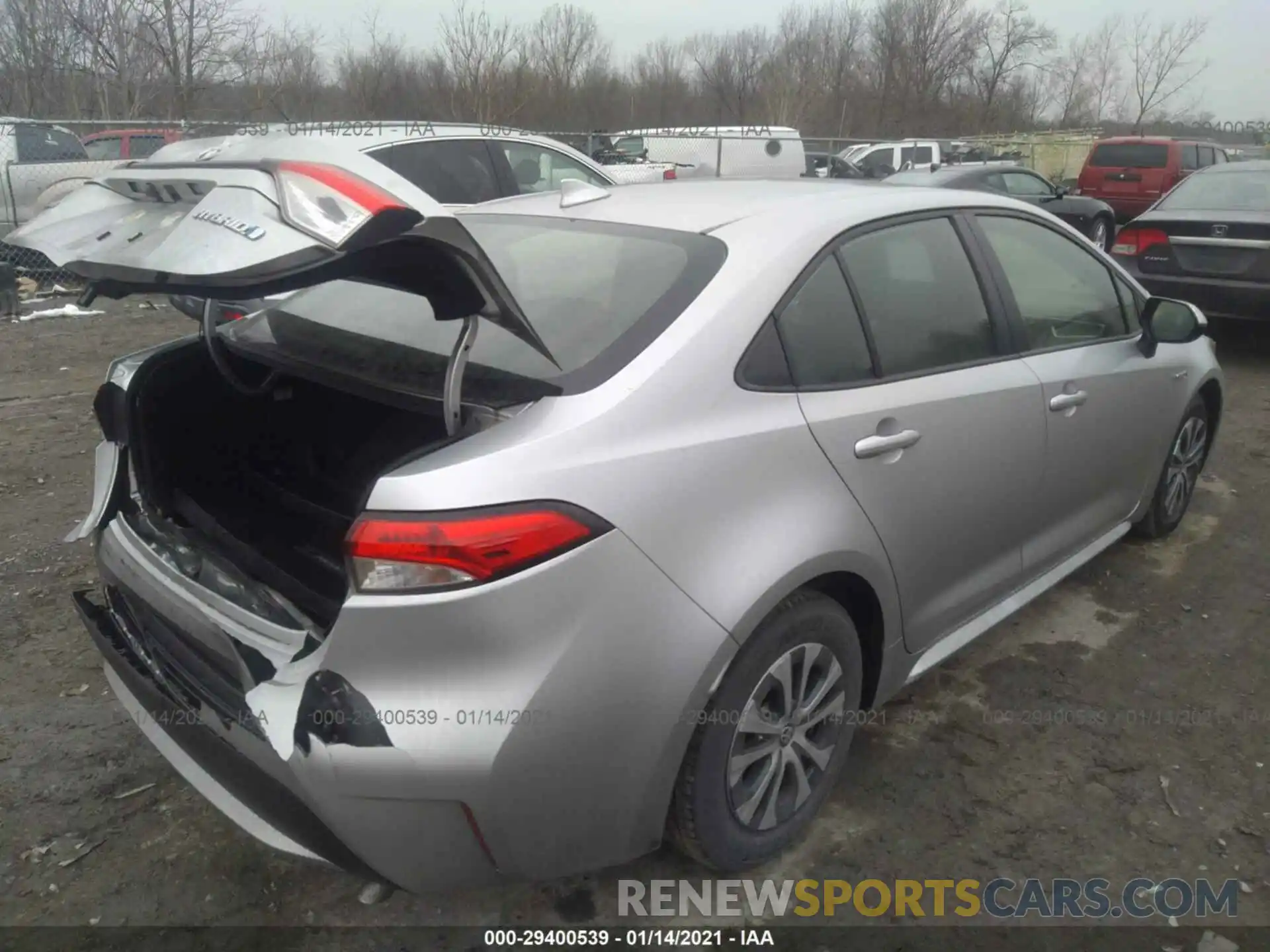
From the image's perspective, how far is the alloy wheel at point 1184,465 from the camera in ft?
13.7

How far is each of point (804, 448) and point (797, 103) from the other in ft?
117

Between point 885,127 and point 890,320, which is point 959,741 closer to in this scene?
point 890,320

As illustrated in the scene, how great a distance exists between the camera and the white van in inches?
632

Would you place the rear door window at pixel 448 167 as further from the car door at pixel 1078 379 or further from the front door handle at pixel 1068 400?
the front door handle at pixel 1068 400

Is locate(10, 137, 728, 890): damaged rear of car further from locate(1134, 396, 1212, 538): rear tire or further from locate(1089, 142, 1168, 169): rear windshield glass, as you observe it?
locate(1089, 142, 1168, 169): rear windshield glass

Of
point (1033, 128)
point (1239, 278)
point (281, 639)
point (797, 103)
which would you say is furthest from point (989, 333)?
point (1033, 128)

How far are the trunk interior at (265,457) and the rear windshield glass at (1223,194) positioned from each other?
7.44 metres

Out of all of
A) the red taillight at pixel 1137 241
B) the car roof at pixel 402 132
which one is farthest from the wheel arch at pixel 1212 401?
the car roof at pixel 402 132

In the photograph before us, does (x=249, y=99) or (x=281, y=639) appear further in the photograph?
(x=249, y=99)

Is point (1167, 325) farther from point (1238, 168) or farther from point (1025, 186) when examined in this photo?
point (1025, 186)

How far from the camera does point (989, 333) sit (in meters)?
2.95

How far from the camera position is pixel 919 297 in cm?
277

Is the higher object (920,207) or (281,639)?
(920,207)

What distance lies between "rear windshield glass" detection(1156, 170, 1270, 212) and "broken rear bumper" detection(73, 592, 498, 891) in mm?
8011
